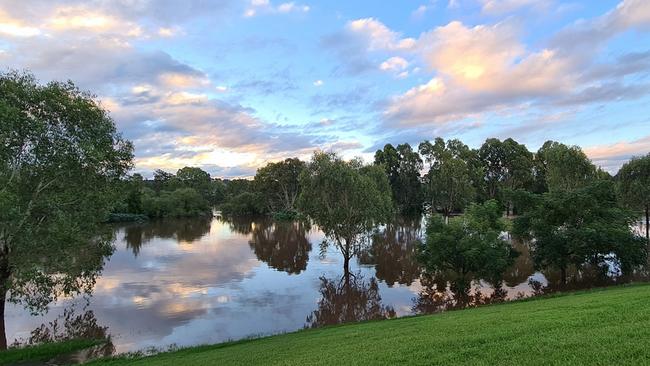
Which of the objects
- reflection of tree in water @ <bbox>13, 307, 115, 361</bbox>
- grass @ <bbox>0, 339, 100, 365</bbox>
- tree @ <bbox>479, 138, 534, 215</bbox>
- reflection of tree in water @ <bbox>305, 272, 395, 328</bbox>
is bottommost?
reflection of tree in water @ <bbox>305, 272, 395, 328</bbox>

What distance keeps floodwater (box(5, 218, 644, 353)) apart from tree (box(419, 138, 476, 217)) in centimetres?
4121

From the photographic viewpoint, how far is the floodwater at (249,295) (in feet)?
65.1

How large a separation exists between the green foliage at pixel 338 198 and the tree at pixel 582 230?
1031 cm

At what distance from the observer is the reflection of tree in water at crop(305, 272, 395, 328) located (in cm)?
2056

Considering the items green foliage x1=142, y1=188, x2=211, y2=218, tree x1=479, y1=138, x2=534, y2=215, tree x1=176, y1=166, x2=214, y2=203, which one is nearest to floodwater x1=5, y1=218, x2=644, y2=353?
tree x1=479, y1=138, x2=534, y2=215

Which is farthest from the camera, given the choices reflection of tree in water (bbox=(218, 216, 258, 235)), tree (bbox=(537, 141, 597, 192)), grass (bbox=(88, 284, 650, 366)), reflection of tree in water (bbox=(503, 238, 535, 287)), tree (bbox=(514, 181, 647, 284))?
reflection of tree in water (bbox=(218, 216, 258, 235))

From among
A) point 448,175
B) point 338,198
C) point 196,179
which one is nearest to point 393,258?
point 338,198

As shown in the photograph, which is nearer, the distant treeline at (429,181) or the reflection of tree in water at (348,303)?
the reflection of tree in water at (348,303)

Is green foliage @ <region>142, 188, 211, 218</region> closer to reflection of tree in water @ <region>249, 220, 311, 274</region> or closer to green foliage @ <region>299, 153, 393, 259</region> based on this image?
reflection of tree in water @ <region>249, 220, 311, 274</region>

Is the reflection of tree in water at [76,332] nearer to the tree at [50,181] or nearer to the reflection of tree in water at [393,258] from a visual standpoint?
the tree at [50,181]

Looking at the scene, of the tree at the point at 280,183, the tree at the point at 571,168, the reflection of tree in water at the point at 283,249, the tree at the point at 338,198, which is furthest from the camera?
the tree at the point at 280,183

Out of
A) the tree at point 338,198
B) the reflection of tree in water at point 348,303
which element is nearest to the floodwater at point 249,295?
the reflection of tree in water at point 348,303

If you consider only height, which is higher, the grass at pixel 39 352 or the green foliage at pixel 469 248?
the green foliage at pixel 469 248

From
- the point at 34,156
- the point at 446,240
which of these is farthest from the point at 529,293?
the point at 34,156
